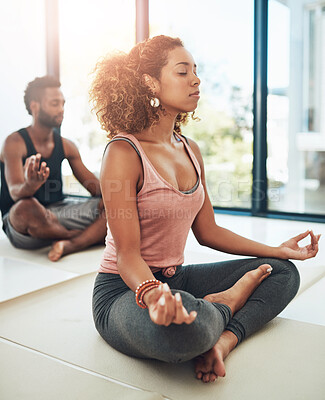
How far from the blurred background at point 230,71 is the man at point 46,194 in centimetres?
150

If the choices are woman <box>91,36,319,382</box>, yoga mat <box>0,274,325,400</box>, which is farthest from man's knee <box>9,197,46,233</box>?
woman <box>91,36,319,382</box>

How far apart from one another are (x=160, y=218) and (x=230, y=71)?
3060 millimetres

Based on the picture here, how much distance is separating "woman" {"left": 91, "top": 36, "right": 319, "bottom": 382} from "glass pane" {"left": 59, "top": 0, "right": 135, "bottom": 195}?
3286mm

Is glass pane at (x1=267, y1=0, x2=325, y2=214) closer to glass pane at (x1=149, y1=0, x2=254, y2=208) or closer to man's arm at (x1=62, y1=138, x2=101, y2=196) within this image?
glass pane at (x1=149, y1=0, x2=254, y2=208)

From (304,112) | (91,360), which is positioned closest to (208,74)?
(304,112)

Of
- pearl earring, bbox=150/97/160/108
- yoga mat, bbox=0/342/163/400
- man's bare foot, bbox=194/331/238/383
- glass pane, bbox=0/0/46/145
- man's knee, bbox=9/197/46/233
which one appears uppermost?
glass pane, bbox=0/0/46/145

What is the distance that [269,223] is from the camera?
3979 mm

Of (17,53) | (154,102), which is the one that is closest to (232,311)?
(154,102)

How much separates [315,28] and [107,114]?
284cm

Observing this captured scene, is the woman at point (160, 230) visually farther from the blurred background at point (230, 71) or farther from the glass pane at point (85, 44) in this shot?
the glass pane at point (85, 44)

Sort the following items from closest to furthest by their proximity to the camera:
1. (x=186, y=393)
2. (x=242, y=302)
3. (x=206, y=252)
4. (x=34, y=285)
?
1. (x=186, y=393)
2. (x=242, y=302)
3. (x=34, y=285)
4. (x=206, y=252)

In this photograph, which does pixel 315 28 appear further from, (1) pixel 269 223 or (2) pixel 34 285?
(2) pixel 34 285

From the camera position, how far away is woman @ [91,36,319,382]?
1398 millimetres

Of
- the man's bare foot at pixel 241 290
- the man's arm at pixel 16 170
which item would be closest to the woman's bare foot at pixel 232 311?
the man's bare foot at pixel 241 290
